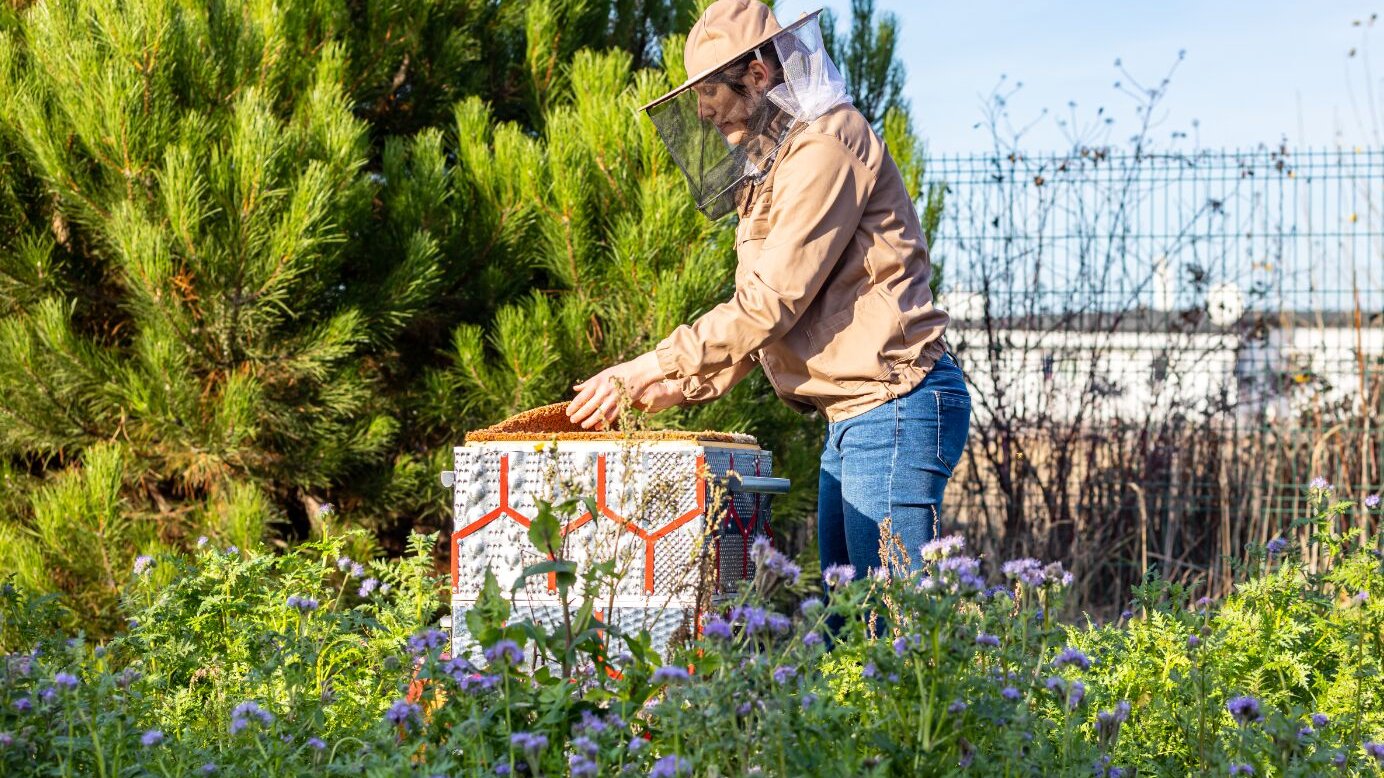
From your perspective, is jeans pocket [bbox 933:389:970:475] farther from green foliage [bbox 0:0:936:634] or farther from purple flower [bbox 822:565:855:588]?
green foliage [bbox 0:0:936:634]

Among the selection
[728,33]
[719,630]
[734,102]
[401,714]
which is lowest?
[401,714]

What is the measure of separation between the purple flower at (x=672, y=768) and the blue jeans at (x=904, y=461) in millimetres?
1147

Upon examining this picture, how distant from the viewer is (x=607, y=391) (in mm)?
2510

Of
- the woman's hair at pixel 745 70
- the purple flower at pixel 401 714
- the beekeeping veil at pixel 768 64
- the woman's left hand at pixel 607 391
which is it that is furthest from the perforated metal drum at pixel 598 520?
the woman's hair at pixel 745 70

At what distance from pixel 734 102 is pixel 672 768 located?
164 centimetres

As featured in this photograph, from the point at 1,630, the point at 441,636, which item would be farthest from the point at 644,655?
the point at 1,630

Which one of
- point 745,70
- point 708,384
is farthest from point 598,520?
point 745,70

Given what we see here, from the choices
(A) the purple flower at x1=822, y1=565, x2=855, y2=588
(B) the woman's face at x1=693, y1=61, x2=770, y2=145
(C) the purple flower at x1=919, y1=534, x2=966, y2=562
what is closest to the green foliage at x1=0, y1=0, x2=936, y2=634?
(B) the woman's face at x1=693, y1=61, x2=770, y2=145

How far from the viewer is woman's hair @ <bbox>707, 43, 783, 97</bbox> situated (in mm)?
2592

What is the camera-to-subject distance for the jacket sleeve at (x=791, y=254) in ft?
8.10

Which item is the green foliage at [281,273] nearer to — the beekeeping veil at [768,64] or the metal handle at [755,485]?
the beekeeping veil at [768,64]

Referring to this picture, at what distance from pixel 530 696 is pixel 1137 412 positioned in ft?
17.8

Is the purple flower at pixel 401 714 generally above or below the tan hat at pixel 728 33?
below

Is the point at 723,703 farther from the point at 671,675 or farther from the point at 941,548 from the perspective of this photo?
the point at 941,548
